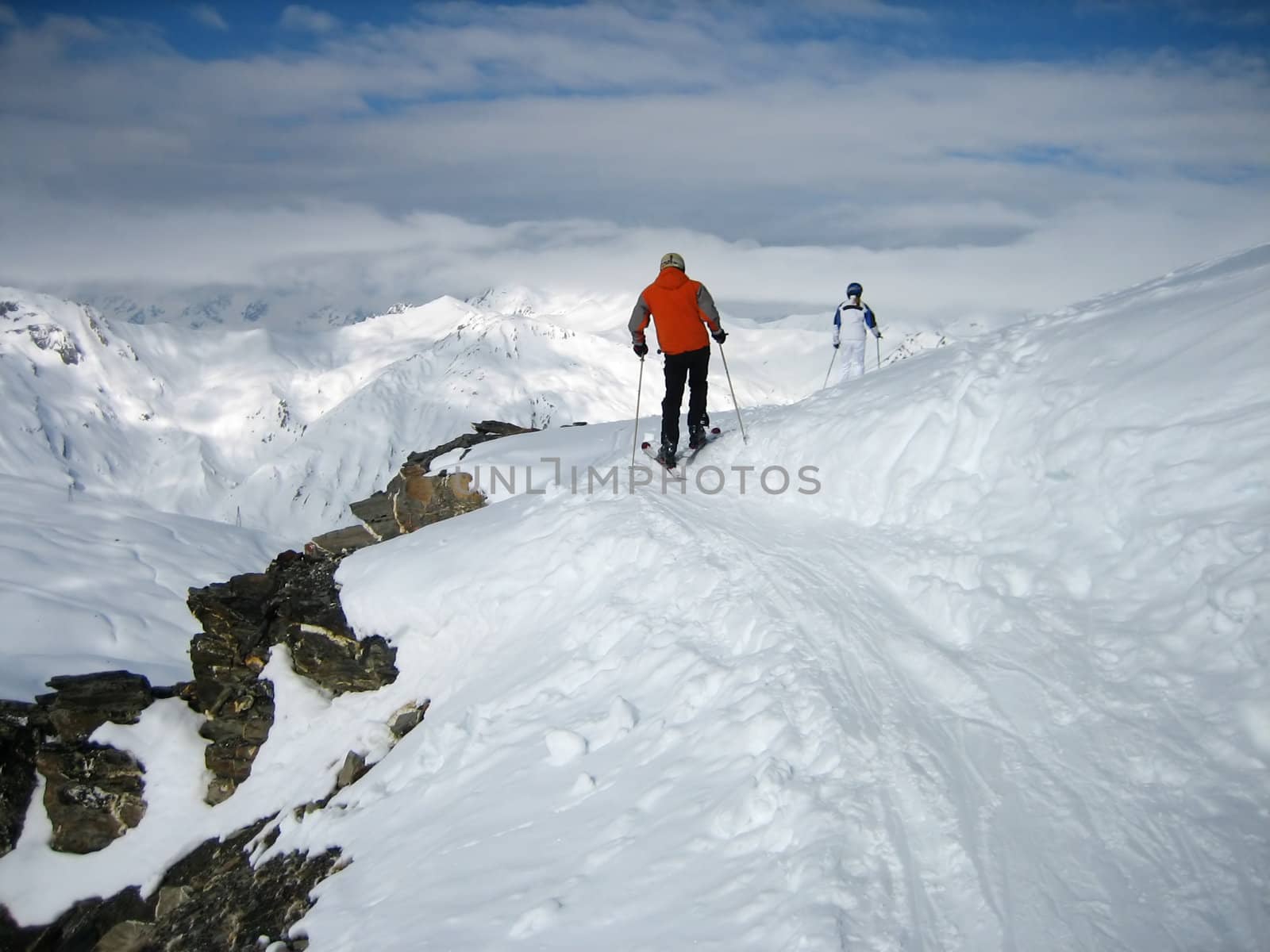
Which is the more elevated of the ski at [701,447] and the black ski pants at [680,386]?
the black ski pants at [680,386]

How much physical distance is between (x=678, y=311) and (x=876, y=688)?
8.71m

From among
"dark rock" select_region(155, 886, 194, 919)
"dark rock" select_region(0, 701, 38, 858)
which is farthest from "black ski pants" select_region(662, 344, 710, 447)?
"dark rock" select_region(0, 701, 38, 858)

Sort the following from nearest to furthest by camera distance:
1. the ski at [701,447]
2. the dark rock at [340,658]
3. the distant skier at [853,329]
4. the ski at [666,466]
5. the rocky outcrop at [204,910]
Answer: the rocky outcrop at [204,910]
the dark rock at [340,658]
the ski at [666,466]
the ski at [701,447]
the distant skier at [853,329]

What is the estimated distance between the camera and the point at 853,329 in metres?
21.5

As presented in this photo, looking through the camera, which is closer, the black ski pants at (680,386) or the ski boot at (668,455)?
the black ski pants at (680,386)

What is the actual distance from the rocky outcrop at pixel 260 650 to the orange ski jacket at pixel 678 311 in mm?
7506

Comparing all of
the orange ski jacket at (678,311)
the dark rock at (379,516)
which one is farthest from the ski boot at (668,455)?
the dark rock at (379,516)

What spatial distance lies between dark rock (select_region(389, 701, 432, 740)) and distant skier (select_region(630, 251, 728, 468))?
666 cm

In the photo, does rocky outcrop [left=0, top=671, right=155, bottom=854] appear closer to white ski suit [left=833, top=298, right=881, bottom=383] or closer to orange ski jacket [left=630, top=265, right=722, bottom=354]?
orange ski jacket [left=630, top=265, right=722, bottom=354]

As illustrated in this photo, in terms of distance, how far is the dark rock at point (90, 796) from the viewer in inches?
682

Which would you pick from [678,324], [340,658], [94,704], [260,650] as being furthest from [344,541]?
[678,324]

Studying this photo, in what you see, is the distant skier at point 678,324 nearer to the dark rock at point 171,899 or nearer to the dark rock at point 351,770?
the dark rock at point 351,770

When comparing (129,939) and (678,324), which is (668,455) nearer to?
(678,324)

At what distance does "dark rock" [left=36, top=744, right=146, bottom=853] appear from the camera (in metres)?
17.3
